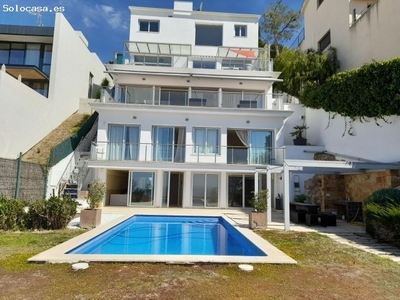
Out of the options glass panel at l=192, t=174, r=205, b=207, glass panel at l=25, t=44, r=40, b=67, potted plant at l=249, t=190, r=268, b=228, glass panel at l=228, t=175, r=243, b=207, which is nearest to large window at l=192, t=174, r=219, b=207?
glass panel at l=192, t=174, r=205, b=207

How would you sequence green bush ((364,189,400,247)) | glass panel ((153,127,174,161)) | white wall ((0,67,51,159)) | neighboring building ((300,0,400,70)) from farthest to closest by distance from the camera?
1. glass panel ((153,127,174,161))
2. white wall ((0,67,51,159))
3. neighboring building ((300,0,400,70))
4. green bush ((364,189,400,247))

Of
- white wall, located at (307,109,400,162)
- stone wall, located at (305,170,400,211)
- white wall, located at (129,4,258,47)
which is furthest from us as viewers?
white wall, located at (129,4,258,47)

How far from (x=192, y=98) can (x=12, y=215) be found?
11991mm

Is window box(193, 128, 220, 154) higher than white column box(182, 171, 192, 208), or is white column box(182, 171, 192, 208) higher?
window box(193, 128, 220, 154)

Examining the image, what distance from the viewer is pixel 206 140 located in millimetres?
17938

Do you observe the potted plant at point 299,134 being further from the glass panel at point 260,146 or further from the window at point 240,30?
the window at point 240,30

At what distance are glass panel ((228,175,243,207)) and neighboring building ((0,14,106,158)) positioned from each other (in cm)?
1267

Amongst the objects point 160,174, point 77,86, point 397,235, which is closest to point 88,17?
point 77,86

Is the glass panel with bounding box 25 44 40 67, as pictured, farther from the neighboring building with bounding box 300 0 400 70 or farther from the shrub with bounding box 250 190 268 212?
the neighboring building with bounding box 300 0 400 70

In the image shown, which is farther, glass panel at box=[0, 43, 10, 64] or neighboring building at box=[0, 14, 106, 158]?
glass panel at box=[0, 43, 10, 64]

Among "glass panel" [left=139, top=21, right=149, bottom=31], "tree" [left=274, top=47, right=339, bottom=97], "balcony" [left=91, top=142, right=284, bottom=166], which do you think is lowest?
"balcony" [left=91, top=142, right=284, bottom=166]

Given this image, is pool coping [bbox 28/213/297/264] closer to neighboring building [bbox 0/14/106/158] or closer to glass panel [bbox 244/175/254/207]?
glass panel [bbox 244/175/254/207]

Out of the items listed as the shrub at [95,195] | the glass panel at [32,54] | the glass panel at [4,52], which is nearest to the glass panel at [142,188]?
the shrub at [95,195]

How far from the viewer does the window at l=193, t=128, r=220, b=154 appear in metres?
17.7
